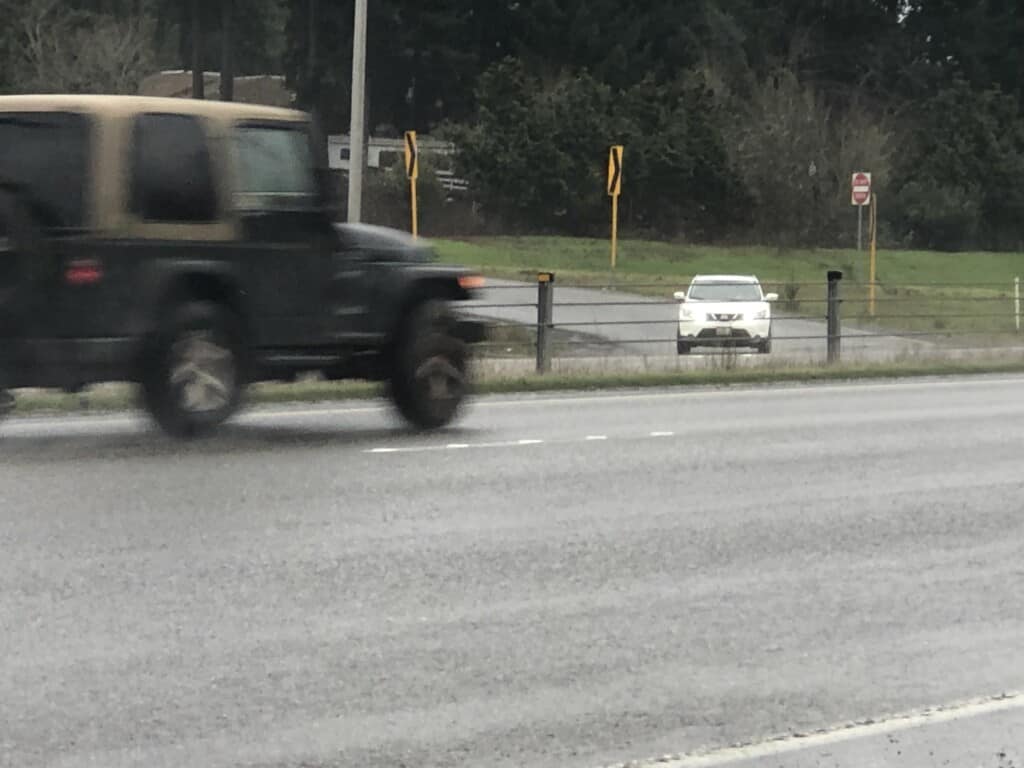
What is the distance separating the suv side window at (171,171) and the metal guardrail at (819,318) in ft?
29.4

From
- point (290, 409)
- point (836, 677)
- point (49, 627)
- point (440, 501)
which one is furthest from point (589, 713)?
point (290, 409)

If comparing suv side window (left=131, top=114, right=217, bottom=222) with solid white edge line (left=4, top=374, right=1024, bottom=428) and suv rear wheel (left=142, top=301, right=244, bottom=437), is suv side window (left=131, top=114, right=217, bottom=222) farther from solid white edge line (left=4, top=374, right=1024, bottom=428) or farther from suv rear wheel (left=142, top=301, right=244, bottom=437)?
solid white edge line (left=4, top=374, right=1024, bottom=428)

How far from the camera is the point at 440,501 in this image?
12.4 metres

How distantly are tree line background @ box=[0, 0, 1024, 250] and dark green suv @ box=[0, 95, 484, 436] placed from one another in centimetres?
5238

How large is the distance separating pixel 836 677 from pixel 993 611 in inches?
66.3

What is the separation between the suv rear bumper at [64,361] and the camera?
13938 mm

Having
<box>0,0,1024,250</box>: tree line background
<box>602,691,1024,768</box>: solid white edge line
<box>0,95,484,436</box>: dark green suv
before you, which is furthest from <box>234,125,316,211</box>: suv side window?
<box>0,0,1024,250</box>: tree line background

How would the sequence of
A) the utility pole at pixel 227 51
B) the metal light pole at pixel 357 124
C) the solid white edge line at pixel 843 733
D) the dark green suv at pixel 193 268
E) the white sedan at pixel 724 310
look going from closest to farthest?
1. the solid white edge line at pixel 843 733
2. the dark green suv at pixel 193 268
3. the metal light pole at pixel 357 124
4. the white sedan at pixel 724 310
5. the utility pole at pixel 227 51

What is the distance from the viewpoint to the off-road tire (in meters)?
16.2

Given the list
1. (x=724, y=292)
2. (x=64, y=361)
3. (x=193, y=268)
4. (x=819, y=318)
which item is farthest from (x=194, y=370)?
(x=724, y=292)

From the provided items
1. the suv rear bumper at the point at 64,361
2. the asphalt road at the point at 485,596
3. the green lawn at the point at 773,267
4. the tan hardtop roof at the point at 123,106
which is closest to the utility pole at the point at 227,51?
the green lawn at the point at 773,267

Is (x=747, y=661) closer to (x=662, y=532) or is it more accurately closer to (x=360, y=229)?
(x=662, y=532)

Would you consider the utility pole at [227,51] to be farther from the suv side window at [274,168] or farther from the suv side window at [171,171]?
the suv side window at [171,171]

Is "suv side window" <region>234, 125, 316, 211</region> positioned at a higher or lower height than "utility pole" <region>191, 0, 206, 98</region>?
lower
